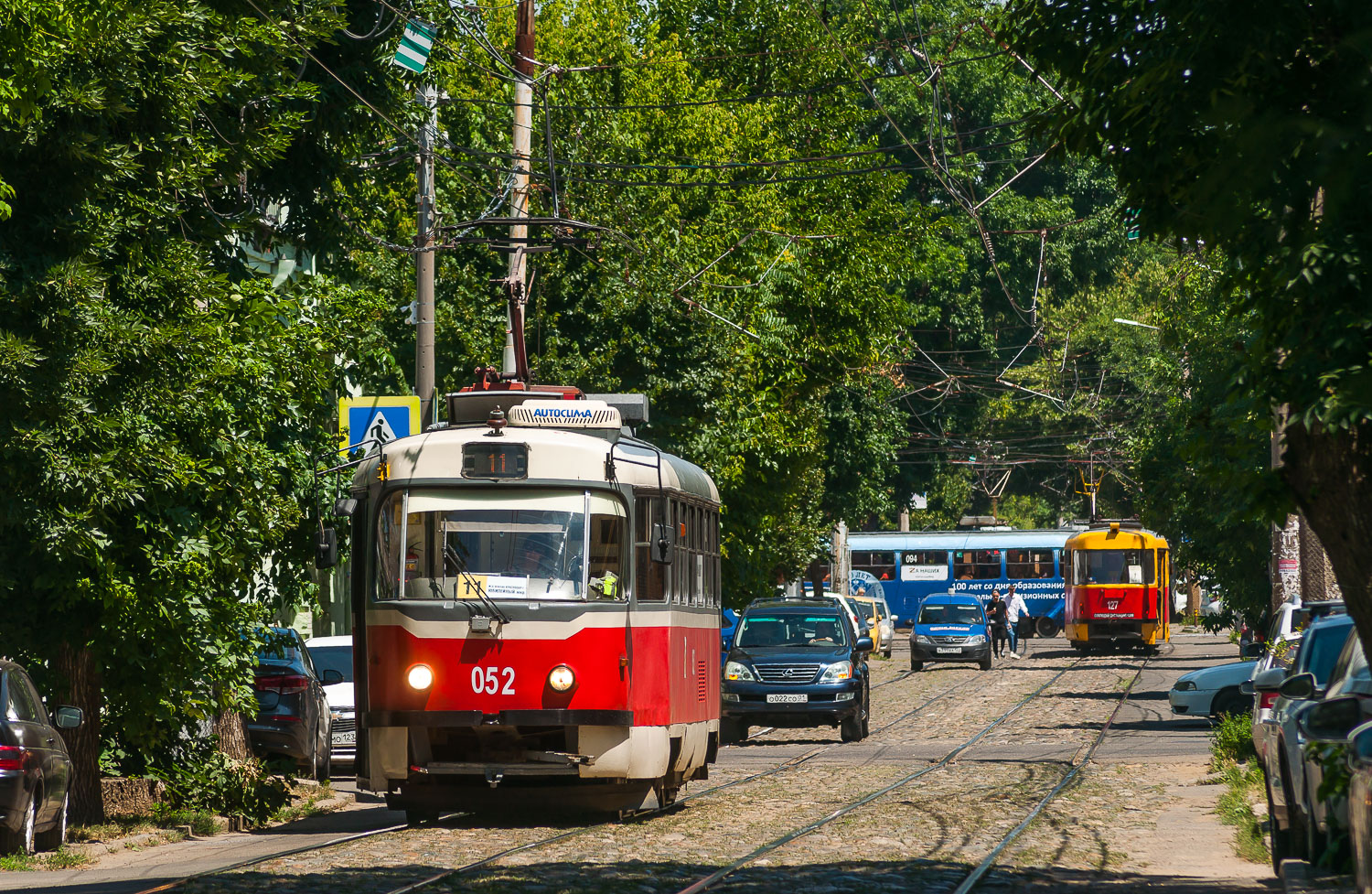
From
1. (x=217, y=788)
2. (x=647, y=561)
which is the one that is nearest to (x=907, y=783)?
(x=647, y=561)

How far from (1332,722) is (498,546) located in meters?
7.76

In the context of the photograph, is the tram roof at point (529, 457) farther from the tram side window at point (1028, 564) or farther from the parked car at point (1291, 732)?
the tram side window at point (1028, 564)

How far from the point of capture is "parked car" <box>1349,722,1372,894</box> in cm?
613

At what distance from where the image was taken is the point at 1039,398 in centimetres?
7000

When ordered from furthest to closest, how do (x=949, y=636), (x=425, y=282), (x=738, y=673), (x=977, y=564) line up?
(x=977, y=564)
(x=949, y=636)
(x=738, y=673)
(x=425, y=282)

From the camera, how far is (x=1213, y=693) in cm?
2531

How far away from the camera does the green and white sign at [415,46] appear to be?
18.2 meters

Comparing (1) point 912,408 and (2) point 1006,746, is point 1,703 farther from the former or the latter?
(1) point 912,408

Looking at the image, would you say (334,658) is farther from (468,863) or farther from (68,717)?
(468,863)

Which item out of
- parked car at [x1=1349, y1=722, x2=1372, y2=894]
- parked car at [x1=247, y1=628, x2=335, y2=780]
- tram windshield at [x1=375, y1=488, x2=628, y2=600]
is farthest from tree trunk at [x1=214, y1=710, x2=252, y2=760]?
parked car at [x1=1349, y1=722, x2=1372, y2=894]

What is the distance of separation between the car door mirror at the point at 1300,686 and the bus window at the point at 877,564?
61.2 meters

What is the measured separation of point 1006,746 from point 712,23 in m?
28.7

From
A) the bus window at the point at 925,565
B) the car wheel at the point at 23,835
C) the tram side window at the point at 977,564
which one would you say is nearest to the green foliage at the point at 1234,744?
the car wheel at the point at 23,835

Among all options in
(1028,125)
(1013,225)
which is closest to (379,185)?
(1028,125)
